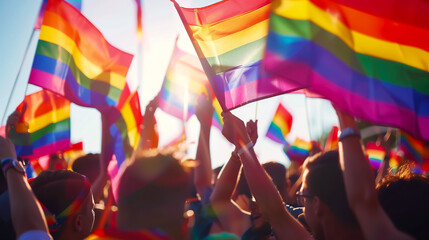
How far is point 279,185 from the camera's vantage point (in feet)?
17.2

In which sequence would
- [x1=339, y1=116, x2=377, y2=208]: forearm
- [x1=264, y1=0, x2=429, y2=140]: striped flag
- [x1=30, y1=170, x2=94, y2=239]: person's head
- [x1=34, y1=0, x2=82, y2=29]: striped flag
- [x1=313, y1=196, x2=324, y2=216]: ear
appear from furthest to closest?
1. [x1=34, y1=0, x2=82, y2=29]: striped flag
2. [x1=264, y1=0, x2=429, y2=140]: striped flag
3. [x1=30, y1=170, x2=94, y2=239]: person's head
4. [x1=313, y1=196, x2=324, y2=216]: ear
5. [x1=339, y1=116, x2=377, y2=208]: forearm

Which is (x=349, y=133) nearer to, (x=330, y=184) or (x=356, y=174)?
(x=356, y=174)

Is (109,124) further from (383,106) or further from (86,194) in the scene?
(383,106)

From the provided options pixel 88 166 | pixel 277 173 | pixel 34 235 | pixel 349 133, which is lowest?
pixel 277 173

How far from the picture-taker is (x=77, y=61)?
6047 mm

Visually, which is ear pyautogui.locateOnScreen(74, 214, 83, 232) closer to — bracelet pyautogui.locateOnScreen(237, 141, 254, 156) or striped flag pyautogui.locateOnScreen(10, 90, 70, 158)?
bracelet pyautogui.locateOnScreen(237, 141, 254, 156)

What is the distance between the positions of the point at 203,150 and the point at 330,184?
5.16ft

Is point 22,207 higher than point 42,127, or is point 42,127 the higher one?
point 22,207

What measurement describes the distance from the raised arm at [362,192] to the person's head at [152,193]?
91 cm

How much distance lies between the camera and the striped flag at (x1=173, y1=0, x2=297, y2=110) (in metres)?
3.95

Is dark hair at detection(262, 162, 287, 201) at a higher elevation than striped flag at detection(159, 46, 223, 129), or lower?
lower

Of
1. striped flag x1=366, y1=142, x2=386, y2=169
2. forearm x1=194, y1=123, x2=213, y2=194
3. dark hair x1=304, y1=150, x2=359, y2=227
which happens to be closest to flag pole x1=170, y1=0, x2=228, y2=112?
forearm x1=194, y1=123, x2=213, y2=194

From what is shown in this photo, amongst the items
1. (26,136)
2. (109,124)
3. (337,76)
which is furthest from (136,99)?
(337,76)

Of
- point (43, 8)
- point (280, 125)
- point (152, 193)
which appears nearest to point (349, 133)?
point (152, 193)
